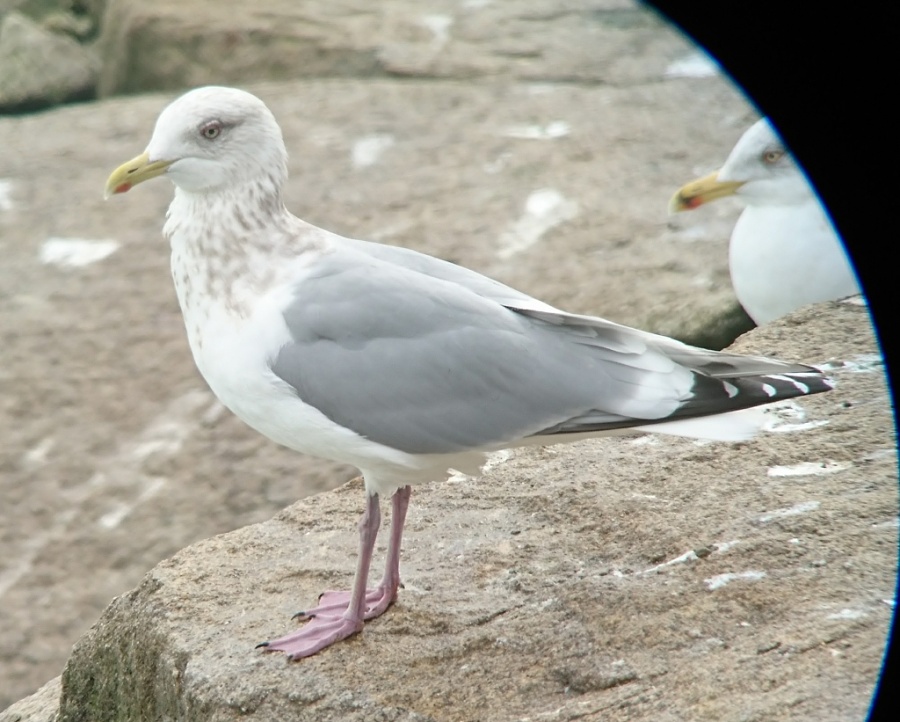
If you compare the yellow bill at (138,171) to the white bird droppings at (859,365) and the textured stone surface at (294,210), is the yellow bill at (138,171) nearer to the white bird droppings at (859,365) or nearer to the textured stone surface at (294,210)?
the textured stone surface at (294,210)

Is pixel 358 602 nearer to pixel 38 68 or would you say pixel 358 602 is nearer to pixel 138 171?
pixel 138 171

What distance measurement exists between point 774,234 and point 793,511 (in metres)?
1.87

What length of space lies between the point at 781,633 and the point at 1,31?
7469 millimetres

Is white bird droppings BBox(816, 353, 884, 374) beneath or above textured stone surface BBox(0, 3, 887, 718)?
above

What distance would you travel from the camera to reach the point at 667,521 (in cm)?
320

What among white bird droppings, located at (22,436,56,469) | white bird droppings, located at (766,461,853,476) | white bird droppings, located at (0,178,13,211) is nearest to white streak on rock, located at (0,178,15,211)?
white bird droppings, located at (0,178,13,211)

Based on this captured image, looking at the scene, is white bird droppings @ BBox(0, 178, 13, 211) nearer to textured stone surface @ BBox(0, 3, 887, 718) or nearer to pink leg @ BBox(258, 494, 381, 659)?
textured stone surface @ BBox(0, 3, 887, 718)

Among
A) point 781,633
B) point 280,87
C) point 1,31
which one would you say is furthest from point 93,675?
point 1,31

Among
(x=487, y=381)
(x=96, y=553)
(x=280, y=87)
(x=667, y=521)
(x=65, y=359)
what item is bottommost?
(x=96, y=553)

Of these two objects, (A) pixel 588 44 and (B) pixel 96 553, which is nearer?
(B) pixel 96 553

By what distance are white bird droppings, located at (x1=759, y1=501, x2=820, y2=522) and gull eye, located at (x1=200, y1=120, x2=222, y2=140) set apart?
5.14 ft

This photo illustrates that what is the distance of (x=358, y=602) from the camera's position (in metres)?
3.01

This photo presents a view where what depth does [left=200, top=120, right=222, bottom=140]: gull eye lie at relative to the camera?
3.08 metres

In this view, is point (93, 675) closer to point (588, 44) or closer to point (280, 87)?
point (280, 87)
